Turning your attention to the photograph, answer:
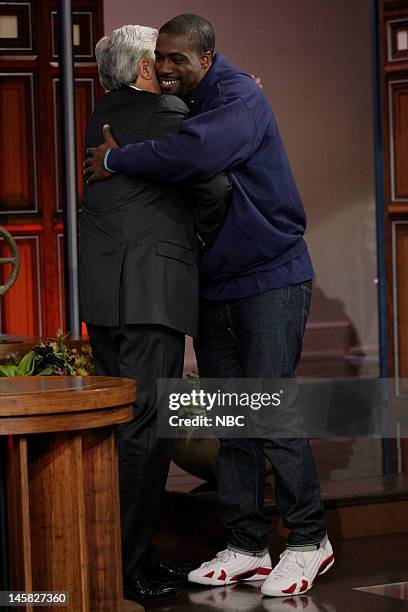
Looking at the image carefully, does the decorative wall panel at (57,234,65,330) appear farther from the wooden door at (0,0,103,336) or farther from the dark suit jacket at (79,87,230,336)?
the dark suit jacket at (79,87,230,336)

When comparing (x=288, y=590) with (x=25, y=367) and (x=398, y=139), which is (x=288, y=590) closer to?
(x=25, y=367)

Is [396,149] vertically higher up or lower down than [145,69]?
higher up

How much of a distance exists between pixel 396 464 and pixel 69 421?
2.48 metres

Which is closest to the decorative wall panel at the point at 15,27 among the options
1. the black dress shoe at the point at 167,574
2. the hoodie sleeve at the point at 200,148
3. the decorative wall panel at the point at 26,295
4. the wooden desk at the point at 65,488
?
the decorative wall panel at the point at 26,295

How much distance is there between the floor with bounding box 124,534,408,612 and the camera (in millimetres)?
2588

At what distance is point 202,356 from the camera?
292 cm

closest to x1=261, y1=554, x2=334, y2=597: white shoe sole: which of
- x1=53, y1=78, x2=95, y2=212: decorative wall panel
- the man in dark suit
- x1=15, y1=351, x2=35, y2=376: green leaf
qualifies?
the man in dark suit

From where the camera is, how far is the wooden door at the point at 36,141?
468cm

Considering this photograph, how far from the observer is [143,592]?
105 inches

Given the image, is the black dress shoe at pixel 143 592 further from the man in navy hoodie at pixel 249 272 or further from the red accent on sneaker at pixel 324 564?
the red accent on sneaker at pixel 324 564

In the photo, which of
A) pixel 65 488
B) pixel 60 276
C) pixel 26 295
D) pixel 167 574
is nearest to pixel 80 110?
pixel 60 276

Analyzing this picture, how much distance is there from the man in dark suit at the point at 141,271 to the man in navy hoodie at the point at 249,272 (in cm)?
5

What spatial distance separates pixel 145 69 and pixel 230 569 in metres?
1.20

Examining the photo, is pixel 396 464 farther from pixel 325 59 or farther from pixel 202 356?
pixel 325 59
